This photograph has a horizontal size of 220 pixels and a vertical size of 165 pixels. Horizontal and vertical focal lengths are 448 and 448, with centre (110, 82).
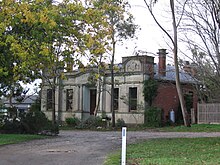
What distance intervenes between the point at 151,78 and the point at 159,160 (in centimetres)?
2741

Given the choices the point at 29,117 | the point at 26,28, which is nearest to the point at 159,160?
the point at 26,28

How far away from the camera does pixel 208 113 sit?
1436 inches

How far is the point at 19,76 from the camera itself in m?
21.0

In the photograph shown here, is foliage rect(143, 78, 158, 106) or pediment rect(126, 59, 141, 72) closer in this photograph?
foliage rect(143, 78, 158, 106)

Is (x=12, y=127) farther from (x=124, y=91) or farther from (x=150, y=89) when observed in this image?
(x=124, y=91)

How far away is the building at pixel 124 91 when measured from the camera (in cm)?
4016

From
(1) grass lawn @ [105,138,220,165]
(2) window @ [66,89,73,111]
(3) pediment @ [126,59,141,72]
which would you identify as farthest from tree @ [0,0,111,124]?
(2) window @ [66,89,73,111]

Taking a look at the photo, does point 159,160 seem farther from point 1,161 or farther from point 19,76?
point 19,76

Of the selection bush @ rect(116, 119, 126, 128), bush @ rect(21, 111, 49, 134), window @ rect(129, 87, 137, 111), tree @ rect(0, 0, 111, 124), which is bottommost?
bush @ rect(116, 119, 126, 128)

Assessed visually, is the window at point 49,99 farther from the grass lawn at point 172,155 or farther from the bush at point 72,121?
the grass lawn at point 172,155

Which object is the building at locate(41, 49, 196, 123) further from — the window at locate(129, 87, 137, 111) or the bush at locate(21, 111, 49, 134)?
the bush at locate(21, 111, 49, 134)

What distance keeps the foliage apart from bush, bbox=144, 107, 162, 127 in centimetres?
106

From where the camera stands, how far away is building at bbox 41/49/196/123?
40.2m

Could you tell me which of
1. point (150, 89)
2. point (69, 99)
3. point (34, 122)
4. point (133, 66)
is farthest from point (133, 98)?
point (34, 122)
